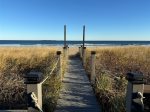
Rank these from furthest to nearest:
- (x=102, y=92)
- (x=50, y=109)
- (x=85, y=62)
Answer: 1. (x=85, y=62)
2. (x=102, y=92)
3. (x=50, y=109)

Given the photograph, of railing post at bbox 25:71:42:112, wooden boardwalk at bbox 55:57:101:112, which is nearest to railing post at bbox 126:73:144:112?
railing post at bbox 25:71:42:112

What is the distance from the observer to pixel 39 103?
435cm

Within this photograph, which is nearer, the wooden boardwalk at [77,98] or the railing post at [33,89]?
the railing post at [33,89]

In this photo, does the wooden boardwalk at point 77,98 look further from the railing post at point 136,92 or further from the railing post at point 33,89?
the railing post at point 136,92

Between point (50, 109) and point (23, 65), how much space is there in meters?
7.88

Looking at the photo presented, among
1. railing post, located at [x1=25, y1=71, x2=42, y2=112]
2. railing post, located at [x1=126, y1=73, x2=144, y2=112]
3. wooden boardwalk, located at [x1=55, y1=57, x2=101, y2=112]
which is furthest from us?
wooden boardwalk, located at [x1=55, y1=57, x2=101, y2=112]

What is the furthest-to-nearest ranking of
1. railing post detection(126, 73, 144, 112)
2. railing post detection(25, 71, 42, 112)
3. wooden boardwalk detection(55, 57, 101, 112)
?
wooden boardwalk detection(55, 57, 101, 112) < railing post detection(25, 71, 42, 112) < railing post detection(126, 73, 144, 112)

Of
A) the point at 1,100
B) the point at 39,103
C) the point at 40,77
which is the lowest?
the point at 1,100

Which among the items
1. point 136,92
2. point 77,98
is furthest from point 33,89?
point 77,98

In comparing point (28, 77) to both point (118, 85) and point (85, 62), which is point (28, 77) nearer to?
point (118, 85)

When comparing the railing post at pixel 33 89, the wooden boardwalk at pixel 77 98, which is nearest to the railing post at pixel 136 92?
the railing post at pixel 33 89

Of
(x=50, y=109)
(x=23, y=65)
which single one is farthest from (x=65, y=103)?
(x=23, y=65)

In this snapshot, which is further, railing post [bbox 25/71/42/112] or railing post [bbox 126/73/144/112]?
railing post [bbox 25/71/42/112]

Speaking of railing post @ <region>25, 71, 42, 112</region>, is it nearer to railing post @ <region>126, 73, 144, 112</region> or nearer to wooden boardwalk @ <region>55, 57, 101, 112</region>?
railing post @ <region>126, 73, 144, 112</region>
